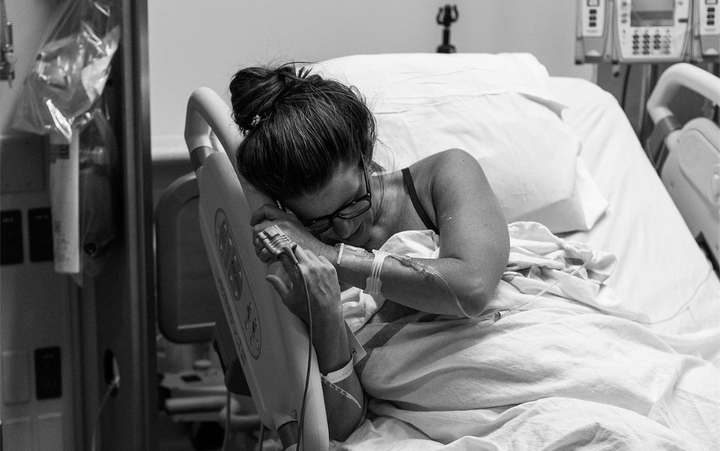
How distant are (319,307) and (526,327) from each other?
15.1 inches

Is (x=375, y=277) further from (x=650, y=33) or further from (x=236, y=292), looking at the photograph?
(x=650, y=33)

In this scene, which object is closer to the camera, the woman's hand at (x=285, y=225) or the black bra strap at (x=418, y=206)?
the woman's hand at (x=285, y=225)

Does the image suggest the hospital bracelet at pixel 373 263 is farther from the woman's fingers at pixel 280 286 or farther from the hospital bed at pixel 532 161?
the hospital bed at pixel 532 161

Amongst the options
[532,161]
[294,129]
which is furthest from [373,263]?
[532,161]

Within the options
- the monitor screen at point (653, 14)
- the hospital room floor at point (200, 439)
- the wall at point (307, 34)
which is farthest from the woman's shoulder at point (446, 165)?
the monitor screen at point (653, 14)

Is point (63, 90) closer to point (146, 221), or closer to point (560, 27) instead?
point (146, 221)

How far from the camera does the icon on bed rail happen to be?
1.52 m

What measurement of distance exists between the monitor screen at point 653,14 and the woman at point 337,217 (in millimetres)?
1531

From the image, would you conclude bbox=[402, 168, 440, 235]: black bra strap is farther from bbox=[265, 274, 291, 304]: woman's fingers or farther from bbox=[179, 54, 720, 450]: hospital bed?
bbox=[265, 274, 291, 304]: woman's fingers

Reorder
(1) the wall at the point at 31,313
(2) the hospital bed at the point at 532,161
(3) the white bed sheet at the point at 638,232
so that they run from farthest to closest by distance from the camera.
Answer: (1) the wall at the point at 31,313
(3) the white bed sheet at the point at 638,232
(2) the hospital bed at the point at 532,161

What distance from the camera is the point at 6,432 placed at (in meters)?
2.32

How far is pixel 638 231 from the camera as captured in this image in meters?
2.18

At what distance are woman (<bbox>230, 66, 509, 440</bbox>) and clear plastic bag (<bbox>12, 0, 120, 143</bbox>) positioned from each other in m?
0.72

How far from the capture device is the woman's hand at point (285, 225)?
140 cm
